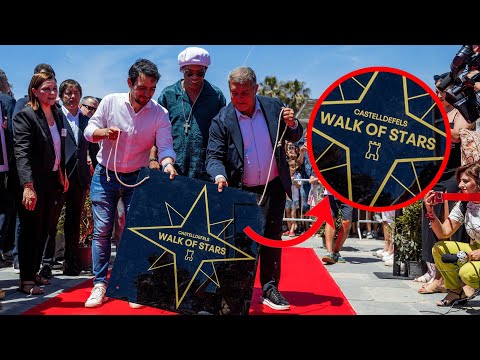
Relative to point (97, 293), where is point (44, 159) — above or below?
above

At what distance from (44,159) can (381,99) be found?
9.05 feet

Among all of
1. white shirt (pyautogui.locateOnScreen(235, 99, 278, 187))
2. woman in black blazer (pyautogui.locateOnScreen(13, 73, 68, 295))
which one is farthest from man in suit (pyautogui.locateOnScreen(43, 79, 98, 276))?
white shirt (pyautogui.locateOnScreen(235, 99, 278, 187))

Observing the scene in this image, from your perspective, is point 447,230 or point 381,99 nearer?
point 381,99

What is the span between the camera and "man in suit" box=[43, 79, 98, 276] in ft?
18.3

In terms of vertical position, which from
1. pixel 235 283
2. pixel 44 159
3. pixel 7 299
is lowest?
pixel 7 299

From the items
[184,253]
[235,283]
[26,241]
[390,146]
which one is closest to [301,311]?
[235,283]

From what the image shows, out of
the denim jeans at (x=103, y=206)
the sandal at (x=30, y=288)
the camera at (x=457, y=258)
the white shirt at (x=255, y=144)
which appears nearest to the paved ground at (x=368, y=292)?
the sandal at (x=30, y=288)

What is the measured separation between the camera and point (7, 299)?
4391mm

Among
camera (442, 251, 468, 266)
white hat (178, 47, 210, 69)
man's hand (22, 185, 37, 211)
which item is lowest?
camera (442, 251, 468, 266)

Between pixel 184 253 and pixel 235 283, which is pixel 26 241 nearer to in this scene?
pixel 184 253

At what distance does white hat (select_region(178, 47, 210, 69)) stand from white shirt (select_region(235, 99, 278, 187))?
18.4 inches

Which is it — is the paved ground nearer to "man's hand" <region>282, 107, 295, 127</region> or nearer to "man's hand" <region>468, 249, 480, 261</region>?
"man's hand" <region>468, 249, 480, 261</region>

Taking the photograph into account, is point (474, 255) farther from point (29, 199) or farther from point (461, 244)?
point (29, 199)

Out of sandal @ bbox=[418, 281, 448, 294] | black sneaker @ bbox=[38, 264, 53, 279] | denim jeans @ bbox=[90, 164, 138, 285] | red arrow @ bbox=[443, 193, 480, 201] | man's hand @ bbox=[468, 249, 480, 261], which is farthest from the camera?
black sneaker @ bbox=[38, 264, 53, 279]
